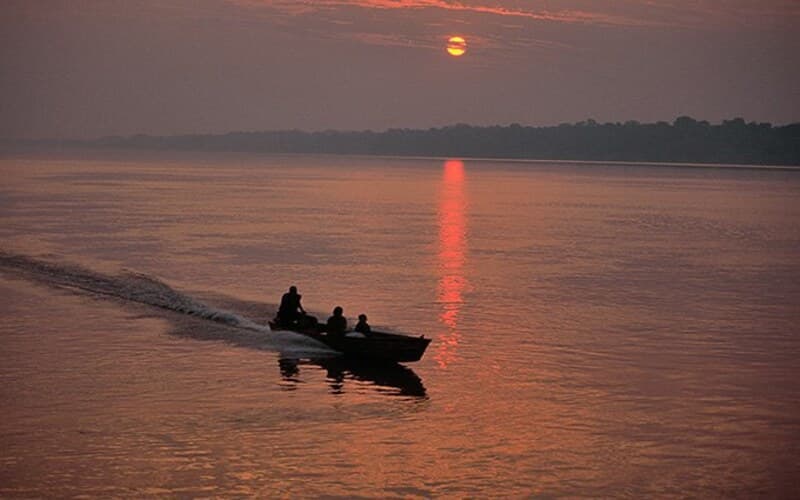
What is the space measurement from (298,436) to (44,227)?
55148 millimetres

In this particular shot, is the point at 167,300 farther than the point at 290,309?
Yes

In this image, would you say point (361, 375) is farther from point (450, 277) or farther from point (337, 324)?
point (450, 277)

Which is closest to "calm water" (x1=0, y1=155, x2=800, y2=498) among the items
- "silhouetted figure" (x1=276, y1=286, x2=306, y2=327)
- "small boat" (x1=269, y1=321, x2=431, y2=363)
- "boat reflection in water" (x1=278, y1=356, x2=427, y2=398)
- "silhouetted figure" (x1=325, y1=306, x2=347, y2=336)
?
"boat reflection in water" (x1=278, y1=356, x2=427, y2=398)

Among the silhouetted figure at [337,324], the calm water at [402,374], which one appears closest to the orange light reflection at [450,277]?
the calm water at [402,374]

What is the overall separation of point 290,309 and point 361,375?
472cm

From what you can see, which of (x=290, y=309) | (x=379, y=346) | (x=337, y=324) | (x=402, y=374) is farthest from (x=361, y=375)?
(x=290, y=309)

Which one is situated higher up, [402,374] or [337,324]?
[337,324]

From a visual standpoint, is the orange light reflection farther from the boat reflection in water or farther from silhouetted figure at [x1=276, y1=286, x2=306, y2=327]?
silhouetted figure at [x1=276, y1=286, x2=306, y2=327]

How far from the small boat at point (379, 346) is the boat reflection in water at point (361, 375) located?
327 mm

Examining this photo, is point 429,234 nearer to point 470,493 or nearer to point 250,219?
point 250,219

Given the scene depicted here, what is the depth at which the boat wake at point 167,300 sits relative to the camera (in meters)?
32.1

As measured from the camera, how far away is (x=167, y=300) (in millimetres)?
40844

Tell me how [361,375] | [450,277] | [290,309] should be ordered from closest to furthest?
[361,375] < [290,309] < [450,277]

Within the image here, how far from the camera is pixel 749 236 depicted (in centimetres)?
8300
